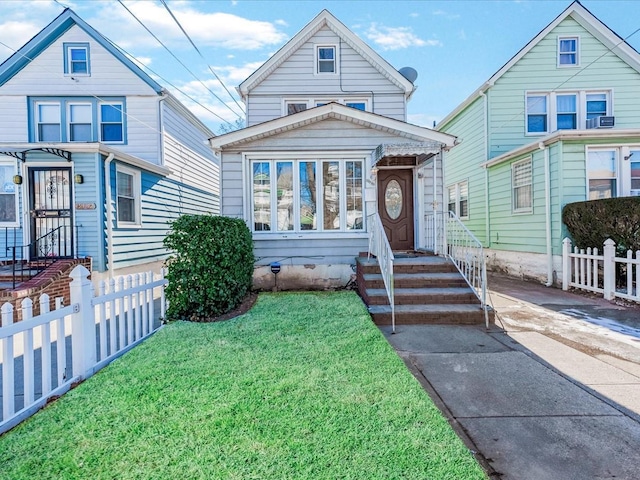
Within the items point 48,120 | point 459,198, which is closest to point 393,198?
point 459,198

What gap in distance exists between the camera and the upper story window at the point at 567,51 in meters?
11.7

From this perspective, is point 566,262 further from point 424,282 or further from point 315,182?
point 315,182

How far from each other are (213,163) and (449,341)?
15169 mm

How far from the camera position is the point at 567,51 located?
11703 mm

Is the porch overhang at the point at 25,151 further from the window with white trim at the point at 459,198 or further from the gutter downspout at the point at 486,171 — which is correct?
the window with white trim at the point at 459,198

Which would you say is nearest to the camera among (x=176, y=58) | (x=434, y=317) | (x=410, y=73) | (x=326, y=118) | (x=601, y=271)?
(x=434, y=317)

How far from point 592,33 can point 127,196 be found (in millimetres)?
15633

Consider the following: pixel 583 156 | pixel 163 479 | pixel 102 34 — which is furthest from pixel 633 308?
pixel 102 34

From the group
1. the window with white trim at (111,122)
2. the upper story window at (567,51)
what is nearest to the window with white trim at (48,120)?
the window with white trim at (111,122)

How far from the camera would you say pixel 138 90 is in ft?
36.7

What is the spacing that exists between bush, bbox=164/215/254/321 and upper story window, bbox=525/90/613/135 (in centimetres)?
1118

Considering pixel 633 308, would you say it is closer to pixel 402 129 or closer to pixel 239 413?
pixel 402 129

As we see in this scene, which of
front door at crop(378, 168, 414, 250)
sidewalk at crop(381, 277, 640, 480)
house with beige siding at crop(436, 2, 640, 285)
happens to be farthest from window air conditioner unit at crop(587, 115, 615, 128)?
sidewalk at crop(381, 277, 640, 480)

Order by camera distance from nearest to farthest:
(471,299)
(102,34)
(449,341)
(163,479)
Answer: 1. (163,479)
2. (449,341)
3. (471,299)
4. (102,34)
